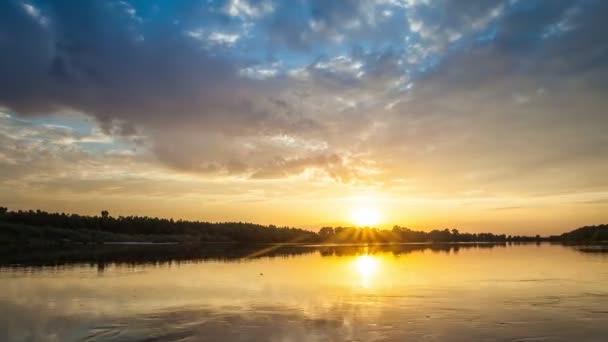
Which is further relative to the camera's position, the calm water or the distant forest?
the distant forest

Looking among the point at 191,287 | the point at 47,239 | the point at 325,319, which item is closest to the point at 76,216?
the point at 47,239

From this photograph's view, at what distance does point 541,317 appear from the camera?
1770 centimetres

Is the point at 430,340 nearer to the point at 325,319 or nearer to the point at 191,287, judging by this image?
the point at 325,319

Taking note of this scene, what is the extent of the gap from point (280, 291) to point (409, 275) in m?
13.2

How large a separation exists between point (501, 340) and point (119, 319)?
43.8 ft

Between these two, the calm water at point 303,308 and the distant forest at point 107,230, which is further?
the distant forest at point 107,230

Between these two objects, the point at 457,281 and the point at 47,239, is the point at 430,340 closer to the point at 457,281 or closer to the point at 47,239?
the point at 457,281

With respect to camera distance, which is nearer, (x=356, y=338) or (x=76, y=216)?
(x=356, y=338)

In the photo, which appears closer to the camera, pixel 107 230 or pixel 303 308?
pixel 303 308

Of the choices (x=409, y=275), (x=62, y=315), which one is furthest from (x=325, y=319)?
(x=409, y=275)

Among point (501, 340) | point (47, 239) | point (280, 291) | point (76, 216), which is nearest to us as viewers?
point (501, 340)

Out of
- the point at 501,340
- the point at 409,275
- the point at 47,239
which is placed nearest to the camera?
the point at 501,340

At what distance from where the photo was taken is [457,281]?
100 ft

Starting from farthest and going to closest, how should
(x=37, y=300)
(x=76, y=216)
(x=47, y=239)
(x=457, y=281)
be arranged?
(x=76, y=216)
(x=47, y=239)
(x=457, y=281)
(x=37, y=300)
